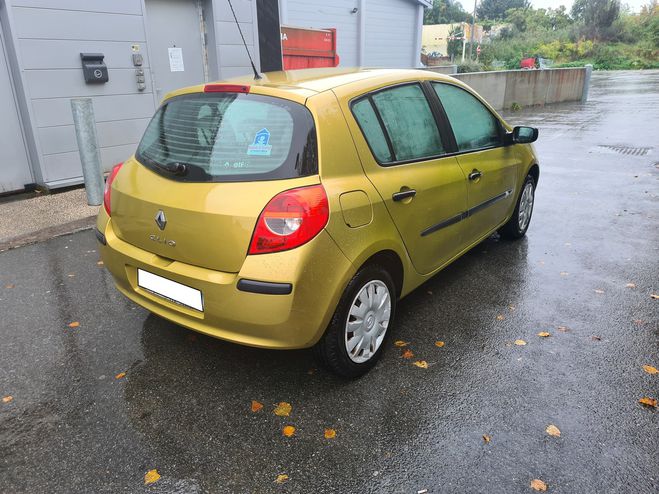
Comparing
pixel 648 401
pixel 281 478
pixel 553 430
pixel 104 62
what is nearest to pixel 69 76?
pixel 104 62

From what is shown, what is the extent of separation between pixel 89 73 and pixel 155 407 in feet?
18.4

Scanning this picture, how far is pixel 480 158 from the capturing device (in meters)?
4.00

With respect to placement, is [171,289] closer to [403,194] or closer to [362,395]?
[362,395]

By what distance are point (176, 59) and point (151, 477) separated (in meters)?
7.22

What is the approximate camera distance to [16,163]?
6602 millimetres

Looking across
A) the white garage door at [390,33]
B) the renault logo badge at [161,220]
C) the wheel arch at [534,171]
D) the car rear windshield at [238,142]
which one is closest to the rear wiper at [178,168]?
the car rear windshield at [238,142]

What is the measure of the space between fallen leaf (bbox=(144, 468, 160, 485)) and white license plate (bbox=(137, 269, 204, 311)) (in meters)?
0.77

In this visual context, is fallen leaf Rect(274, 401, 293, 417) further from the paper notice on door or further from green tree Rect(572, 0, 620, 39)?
green tree Rect(572, 0, 620, 39)

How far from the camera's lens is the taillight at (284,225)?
2443 mm

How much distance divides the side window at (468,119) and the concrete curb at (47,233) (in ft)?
13.2

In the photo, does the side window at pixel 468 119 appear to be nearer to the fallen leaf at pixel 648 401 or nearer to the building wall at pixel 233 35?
the fallen leaf at pixel 648 401

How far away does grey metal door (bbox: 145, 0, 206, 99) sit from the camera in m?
7.71

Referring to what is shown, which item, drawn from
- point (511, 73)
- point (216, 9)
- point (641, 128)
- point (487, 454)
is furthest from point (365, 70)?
point (511, 73)

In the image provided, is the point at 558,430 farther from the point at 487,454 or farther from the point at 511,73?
the point at 511,73
